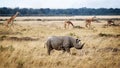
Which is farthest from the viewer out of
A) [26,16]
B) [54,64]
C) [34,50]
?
[26,16]

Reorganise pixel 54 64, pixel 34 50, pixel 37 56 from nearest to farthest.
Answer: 1. pixel 54 64
2. pixel 37 56
3. pixel 34 50

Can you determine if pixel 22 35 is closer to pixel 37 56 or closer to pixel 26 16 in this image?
pixel 37 56

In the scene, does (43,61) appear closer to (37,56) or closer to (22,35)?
(37,56)

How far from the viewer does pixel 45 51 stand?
32.1ft

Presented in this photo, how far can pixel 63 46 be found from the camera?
9555mm

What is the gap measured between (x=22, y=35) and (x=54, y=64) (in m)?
4.97

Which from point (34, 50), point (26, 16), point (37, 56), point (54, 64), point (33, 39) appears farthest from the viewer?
point (26, 16)

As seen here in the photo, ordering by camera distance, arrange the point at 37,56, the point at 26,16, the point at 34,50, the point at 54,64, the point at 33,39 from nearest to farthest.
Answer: the point at 54,64 < the point at 37,56 < the point at 34,50 < the point at 33,39 < the point at 26,16

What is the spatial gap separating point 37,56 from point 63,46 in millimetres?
1218

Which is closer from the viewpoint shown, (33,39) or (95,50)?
(95,50)

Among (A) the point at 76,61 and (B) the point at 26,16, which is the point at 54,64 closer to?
(A) the point at 76,61

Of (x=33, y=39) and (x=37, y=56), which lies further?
(x=33, y=39)

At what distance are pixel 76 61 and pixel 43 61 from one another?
88 centimetres

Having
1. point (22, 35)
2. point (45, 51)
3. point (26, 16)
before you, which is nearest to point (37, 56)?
point (45, 51)
